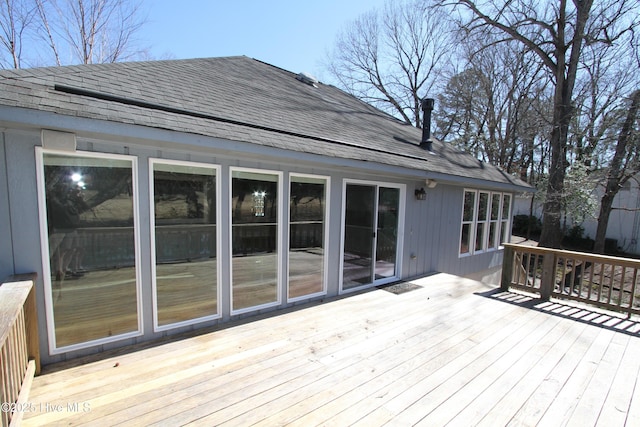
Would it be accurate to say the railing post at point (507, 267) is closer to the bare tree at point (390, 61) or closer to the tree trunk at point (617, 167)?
the tree trunk at point (617, 167)

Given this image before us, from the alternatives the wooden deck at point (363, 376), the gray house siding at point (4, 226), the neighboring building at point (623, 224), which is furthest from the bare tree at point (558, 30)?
the gray house siding at point (4, 226)

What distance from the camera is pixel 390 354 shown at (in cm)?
291

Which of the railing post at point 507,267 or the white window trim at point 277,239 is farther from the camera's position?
the railing post at point 507,267

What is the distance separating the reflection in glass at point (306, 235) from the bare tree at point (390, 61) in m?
15.9

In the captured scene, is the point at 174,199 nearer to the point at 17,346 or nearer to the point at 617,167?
the point at 17,346

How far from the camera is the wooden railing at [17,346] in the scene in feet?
5.52

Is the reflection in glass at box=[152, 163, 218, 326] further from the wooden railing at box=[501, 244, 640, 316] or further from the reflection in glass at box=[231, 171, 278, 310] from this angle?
the wooden railing at box=[501, 244, 640, 316]

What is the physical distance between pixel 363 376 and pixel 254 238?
1.91 m

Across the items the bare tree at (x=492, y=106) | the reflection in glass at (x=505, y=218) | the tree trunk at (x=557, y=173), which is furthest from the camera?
the bare tree at (x=492, y=106)

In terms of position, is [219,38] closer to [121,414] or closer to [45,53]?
[45,53]

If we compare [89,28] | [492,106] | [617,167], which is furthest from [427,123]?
[89,28]

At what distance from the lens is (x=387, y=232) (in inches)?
210

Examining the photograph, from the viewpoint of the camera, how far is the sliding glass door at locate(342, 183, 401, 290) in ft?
16.0

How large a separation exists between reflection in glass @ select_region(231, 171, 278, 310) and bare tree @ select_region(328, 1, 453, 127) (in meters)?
16.6
